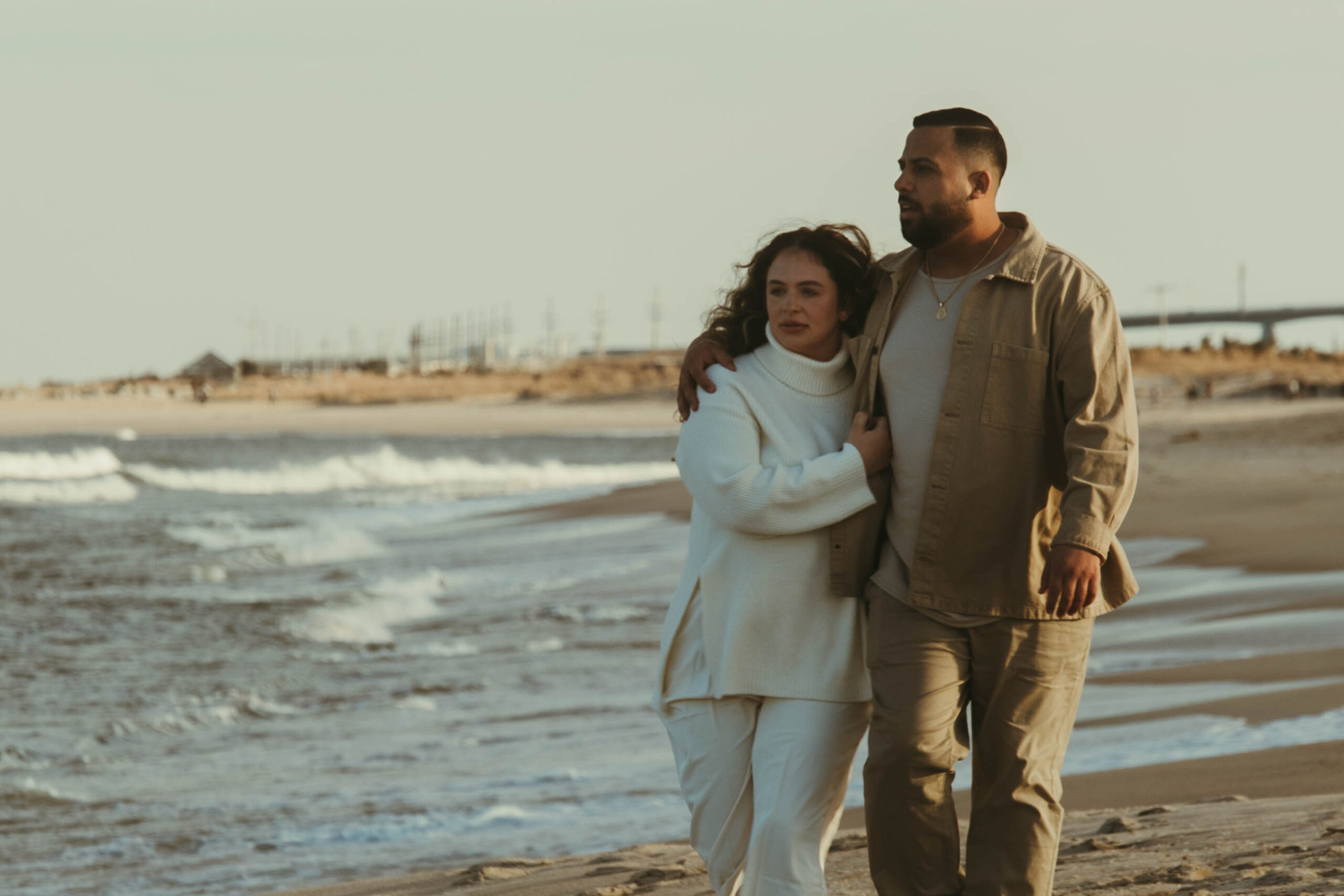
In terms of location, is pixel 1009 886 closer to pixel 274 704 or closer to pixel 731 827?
pixel 731 827

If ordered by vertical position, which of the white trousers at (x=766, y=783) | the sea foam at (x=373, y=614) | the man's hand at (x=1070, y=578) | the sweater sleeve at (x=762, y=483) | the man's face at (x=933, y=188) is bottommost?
the sea foam at (x=373, y=614)

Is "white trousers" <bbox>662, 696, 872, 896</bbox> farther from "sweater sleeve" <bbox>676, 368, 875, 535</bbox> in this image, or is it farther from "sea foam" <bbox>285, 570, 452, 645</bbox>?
"sea foam" <bbox>285, 570, 452, 645</bbox>

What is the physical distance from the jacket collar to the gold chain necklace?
39 mm

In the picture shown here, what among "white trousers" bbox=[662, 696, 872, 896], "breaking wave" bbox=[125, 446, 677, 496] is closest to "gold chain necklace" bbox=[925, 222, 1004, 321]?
"white trousers" bbox=[662, 696, 872, 896]

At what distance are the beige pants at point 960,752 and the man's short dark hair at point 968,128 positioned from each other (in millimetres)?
1037

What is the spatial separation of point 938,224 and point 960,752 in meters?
1.19

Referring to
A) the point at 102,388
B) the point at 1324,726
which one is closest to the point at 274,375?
the point at 102,388

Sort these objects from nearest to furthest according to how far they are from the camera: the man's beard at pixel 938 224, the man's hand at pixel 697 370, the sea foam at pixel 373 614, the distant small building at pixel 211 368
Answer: the man's beard at pixel 938 224, the man's hand at pixel 697 370, the sea foam at pixel 373 614, the distant small building at pixel 211 368

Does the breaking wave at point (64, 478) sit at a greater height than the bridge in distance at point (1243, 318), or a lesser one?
lesser

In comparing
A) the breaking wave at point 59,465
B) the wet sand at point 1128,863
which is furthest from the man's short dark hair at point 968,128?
the breaking wave at point 59,465

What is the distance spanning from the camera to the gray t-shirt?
334 cm

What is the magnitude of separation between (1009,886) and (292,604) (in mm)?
10799

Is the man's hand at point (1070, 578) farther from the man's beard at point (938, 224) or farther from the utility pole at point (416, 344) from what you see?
the utility pole at point (416, 344)

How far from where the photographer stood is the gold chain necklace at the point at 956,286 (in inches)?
133
